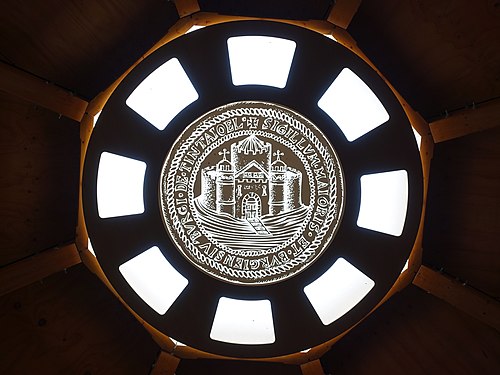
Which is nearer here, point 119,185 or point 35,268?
point 119,185

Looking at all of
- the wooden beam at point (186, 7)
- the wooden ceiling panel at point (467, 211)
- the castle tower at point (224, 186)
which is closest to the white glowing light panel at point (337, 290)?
the castle tower at point (224, 186)

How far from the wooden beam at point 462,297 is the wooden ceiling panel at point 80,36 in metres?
3.28

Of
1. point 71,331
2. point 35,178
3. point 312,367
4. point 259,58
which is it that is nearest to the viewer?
point 259,58

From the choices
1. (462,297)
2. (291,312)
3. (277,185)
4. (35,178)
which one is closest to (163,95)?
(277,185)

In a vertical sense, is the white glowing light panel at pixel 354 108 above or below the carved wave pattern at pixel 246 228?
above

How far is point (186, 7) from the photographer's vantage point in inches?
183

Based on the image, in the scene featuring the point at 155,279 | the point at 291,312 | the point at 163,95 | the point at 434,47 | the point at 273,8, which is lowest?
the point at 291,312

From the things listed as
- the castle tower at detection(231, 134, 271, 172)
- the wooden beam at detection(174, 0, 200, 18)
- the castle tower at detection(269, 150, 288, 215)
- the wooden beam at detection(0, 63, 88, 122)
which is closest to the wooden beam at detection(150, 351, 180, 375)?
the castle tower at detection(269, 150, 288, 215)

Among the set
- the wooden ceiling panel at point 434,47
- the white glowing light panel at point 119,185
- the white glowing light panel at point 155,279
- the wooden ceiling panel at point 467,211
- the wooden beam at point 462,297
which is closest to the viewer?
the white glowing light panel at point 119,185

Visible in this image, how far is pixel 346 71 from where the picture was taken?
14.5 feet

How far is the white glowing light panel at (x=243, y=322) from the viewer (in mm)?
4777

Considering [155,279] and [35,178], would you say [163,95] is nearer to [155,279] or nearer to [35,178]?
[155,279]

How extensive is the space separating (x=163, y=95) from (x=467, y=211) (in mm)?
3091

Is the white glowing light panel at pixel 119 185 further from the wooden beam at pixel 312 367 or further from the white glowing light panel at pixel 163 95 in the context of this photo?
the wooden beam at pixel 312 367
